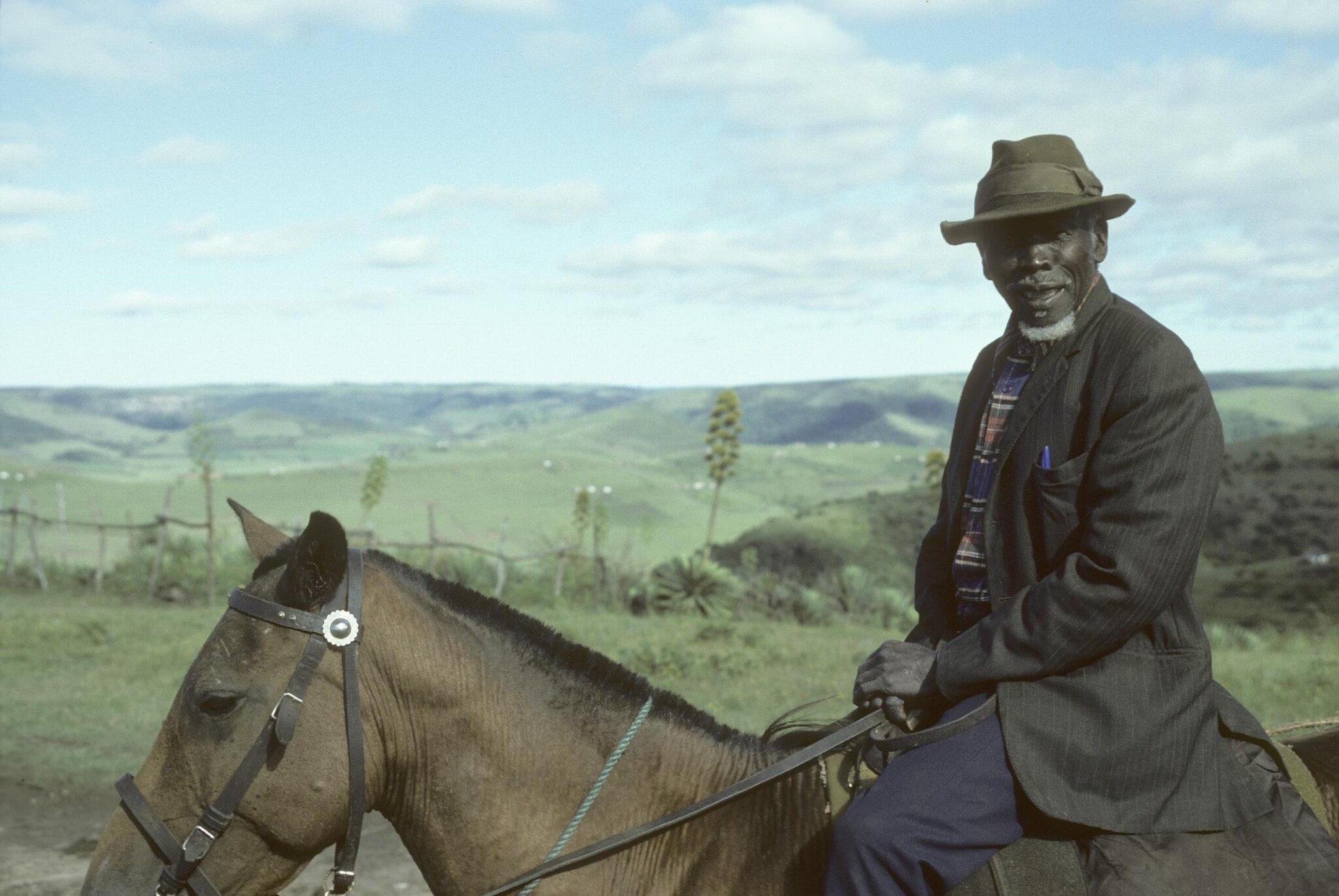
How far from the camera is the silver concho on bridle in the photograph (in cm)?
256

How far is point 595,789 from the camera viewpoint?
274 cm

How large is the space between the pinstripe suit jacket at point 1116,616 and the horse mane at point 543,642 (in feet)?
2.43

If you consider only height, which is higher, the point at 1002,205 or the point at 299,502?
the point at 1002,205

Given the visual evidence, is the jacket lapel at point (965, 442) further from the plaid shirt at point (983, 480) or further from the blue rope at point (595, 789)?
the blue rope at point (595, 789)

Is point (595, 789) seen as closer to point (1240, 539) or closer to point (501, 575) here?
point (501, 575)

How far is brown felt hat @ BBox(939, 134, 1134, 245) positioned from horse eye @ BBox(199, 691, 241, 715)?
2.14 m

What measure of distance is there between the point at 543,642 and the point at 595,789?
1.29 ft

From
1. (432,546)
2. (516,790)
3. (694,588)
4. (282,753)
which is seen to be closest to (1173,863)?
(516,790)

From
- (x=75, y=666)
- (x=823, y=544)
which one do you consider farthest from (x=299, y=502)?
(x=75, y=666)

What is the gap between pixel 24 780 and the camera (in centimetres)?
880

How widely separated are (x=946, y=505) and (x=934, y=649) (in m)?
0.54

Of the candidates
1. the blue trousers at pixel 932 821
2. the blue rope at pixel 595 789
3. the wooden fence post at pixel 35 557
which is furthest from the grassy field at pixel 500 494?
the blue trousers at pixel 932 821

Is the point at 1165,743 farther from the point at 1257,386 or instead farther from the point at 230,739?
the point at 1257,386

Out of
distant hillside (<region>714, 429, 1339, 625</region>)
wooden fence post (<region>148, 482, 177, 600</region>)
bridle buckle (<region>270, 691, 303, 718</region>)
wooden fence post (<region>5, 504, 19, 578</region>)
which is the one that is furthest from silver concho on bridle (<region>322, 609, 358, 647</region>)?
wooden fence post (<region>5, 504, 19, 578</region>)
